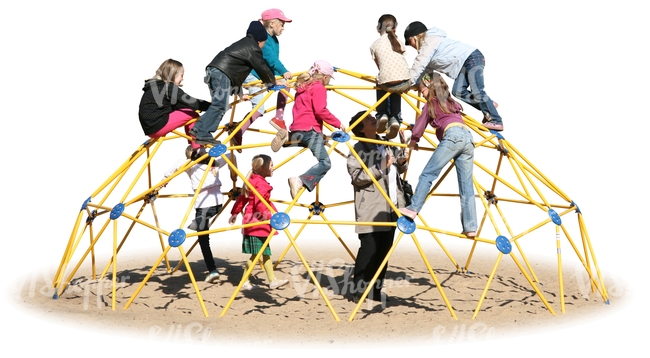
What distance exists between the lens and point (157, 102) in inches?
478

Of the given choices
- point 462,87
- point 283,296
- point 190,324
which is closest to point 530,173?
point 462,87

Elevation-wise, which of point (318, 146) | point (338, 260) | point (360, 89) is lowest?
point (338, 260)

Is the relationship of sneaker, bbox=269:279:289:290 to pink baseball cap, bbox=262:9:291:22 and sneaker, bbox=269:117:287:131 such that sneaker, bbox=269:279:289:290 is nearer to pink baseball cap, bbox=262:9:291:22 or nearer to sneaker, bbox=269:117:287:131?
sneaker, bbox=269:117:287:131

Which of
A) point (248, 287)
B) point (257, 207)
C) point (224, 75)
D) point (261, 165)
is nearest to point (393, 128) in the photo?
point (261, 165)

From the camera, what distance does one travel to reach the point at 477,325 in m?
11.0

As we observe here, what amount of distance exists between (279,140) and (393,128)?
5.54 ft

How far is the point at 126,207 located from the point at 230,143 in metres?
1.86

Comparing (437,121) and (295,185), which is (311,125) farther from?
(437,121)

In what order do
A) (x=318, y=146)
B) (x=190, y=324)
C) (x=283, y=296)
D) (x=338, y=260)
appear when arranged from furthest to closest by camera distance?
(x=338, y=260)
(x=283, y=296)
(x=318, y=146)
(x=190, y=324)

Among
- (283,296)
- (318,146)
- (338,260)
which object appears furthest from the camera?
(338,260)

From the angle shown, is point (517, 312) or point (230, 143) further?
point (230, 143)

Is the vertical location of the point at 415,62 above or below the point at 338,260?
above

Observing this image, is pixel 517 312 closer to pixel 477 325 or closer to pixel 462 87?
pixel 477 325

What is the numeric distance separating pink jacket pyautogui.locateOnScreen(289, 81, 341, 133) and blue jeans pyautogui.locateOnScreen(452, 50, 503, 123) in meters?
1.81
